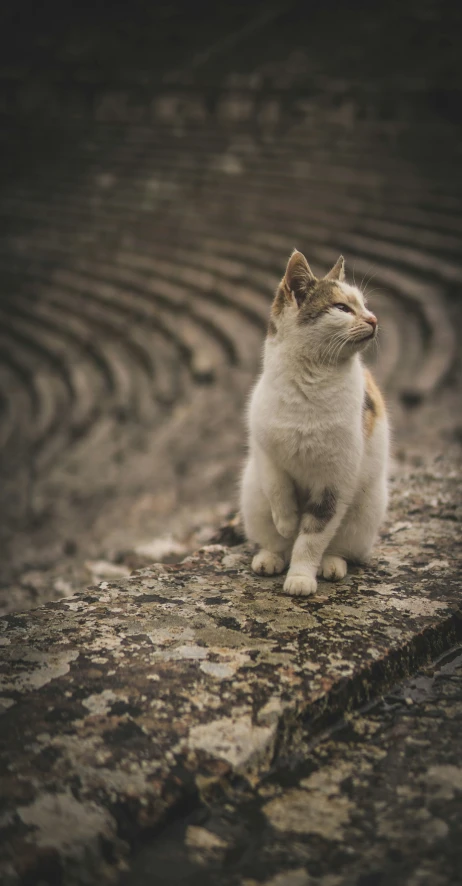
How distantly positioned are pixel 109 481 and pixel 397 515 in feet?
8.90

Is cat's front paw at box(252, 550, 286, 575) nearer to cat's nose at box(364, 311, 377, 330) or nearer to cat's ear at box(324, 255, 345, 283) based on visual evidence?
cat's nose at box(364, 311, 377, 330)

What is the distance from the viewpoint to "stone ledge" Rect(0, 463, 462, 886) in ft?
4.05

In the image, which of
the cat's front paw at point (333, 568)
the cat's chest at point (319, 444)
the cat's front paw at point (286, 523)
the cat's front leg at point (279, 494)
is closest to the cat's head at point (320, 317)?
the cat's chest at point (319, 444)

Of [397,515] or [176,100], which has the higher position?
[176,100]

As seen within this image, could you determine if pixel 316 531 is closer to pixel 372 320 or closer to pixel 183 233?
pixel 372 320

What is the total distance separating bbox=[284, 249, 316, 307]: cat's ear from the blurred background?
4.55 ft

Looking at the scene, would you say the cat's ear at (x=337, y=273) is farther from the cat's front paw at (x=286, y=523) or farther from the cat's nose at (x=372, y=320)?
the cat's front paw at (x=286, y=523)

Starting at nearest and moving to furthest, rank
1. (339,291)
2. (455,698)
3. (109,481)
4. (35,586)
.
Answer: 1. (455,698)
2. (339,291)
3. (35,586)
4. (109,481)

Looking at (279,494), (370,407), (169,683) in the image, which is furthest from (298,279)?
(169,683)

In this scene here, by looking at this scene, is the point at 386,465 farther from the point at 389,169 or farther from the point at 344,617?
the point at 389,169

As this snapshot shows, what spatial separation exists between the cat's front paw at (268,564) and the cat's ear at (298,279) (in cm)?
72

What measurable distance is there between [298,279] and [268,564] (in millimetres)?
792

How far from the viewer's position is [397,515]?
265 cm

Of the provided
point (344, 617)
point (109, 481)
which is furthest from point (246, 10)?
point (344, 617)
